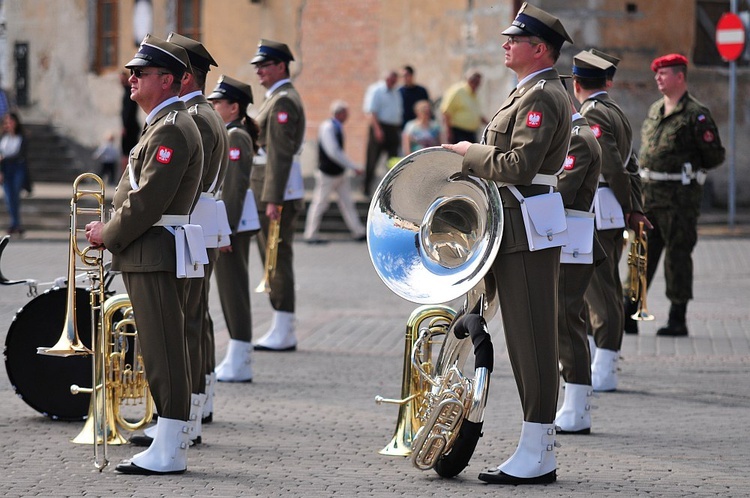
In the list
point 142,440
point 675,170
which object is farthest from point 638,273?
point 142,440

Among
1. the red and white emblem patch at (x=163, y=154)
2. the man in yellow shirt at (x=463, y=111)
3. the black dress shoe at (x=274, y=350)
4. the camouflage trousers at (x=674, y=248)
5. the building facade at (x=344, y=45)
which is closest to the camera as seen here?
the red and white emblem patch at (x=163, y=154)

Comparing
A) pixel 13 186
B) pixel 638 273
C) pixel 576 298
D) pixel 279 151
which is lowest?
pixel 13 186

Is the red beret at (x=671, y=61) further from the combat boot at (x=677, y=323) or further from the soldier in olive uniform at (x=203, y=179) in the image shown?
the soldier in olive uniform at (x=203, y=179)

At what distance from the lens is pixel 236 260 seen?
885cm

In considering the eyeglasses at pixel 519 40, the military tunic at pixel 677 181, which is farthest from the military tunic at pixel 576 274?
the military tunic at pixel 677 181

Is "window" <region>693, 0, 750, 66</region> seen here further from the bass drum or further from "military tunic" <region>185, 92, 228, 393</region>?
"military tunic" <region>185, 92, 228, 393</region>

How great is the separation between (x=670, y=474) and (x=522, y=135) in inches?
70.1

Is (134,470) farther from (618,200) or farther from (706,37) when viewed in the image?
(706,37)

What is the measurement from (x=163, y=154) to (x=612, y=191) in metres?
3.42

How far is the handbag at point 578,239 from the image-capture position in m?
7.09

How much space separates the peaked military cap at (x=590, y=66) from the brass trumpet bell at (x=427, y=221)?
2329 millimetres

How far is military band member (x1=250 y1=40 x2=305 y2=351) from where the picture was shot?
31.9ft

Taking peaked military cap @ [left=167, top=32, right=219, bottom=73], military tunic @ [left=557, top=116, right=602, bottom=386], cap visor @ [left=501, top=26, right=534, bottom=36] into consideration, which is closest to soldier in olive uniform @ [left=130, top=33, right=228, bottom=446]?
peaked military cap @ [left=167, top=32, right=219, bottom=73]

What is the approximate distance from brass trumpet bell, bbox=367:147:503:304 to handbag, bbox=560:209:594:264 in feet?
3.62
